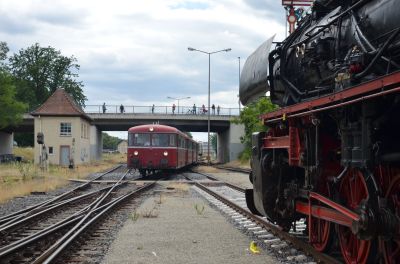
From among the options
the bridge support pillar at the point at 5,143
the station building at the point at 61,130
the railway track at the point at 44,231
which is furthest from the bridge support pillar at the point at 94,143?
the railway track at the point at 44,231

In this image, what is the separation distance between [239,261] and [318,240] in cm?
109

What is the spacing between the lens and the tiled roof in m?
56.1

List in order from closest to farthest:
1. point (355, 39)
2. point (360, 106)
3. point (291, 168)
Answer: point (360, 106)
point (355, 39)
point (291, 168)

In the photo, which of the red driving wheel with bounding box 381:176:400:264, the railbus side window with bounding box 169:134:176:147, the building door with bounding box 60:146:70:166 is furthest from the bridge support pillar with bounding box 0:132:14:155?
the red driving wheel with bounding box 381:176:400:264

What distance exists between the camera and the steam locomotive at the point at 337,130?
4965mm

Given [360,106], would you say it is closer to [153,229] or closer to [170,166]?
[153,229]

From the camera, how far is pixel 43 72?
89000 mm

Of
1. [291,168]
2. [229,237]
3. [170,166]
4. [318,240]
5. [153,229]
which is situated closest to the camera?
[318,240]

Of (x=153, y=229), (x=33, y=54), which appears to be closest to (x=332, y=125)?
(x=153, y=229)

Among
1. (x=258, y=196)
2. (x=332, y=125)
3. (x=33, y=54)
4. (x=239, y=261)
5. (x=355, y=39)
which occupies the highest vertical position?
(x=33, y=54)

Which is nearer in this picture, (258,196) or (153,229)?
(258,196)

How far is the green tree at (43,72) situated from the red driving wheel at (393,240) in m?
85.1

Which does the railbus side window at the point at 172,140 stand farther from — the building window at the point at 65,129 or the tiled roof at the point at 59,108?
the building window at the point at 65,129

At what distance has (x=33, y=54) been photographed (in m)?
90.0
